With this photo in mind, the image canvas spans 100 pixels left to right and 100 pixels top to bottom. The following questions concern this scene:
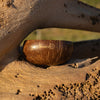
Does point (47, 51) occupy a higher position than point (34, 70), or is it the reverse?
point (47, 51)

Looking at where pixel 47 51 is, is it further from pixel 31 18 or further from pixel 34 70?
pixel 31 18

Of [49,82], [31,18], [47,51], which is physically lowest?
[49,82]

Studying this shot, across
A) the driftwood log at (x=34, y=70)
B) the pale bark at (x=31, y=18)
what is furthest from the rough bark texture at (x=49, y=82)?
the pale bark at (x=31, y=18)

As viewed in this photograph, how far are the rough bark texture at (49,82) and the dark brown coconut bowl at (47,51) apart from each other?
60mm

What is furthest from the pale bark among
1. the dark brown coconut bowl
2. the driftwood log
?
the dark brown coconut bowl

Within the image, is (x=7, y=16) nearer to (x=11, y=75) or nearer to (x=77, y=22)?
(x=11, y=75)

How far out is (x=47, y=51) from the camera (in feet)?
4.32

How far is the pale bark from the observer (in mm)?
1241

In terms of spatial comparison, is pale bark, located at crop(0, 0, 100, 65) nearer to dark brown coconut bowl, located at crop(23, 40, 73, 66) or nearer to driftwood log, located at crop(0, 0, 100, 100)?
driftwood log, located at crop(0, 0, 100, 100)

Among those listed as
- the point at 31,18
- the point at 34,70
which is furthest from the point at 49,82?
the point at 31,18

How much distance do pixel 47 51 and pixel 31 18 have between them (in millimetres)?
289

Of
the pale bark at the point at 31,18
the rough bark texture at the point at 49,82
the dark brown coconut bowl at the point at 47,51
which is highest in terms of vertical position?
the pale bark at the point at 31,18

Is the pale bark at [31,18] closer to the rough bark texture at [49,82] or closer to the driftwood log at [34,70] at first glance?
the driftwood log at [34,70]

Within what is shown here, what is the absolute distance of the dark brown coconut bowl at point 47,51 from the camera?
131cm
